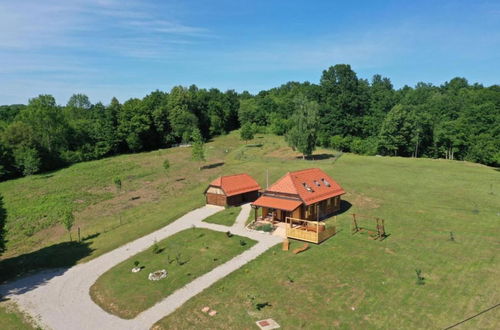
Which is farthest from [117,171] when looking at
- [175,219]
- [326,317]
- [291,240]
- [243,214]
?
[326,317]

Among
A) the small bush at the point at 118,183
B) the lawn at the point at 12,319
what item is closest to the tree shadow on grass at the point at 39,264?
the lawn at the point at 12,319

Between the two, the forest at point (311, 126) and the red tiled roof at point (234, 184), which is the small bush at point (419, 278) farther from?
the forest at point (311, 126)

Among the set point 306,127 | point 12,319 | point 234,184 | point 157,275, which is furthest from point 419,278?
point 306,127

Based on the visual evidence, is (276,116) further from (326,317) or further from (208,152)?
(326,317)

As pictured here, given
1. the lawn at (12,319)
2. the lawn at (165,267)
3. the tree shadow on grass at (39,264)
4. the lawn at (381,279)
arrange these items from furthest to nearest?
the tree shadow on grass at (39,264) → the lawn at (165,267) → the lawn at (12,319) → the lawn at (381,279)

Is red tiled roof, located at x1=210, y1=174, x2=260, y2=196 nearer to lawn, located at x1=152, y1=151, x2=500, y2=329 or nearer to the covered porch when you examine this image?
the covered porch

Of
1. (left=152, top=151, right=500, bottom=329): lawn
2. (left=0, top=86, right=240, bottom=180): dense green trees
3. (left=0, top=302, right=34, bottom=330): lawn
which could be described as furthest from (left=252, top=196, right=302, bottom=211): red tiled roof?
(left=0, top=86, right=240, bottom=180): dense green trees

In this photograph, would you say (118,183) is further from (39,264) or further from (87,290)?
(87,290)
